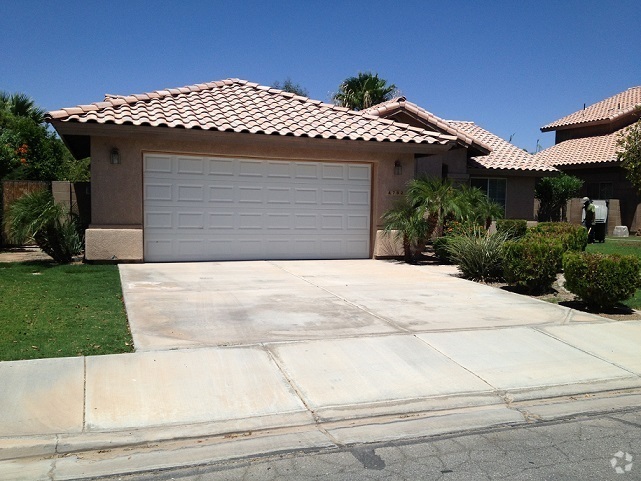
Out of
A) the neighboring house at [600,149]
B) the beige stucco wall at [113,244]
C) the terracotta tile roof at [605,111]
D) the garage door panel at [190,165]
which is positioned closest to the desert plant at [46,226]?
the beige stucco wall at [113,244]

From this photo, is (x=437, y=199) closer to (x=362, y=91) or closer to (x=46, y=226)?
(x=46, y=226)

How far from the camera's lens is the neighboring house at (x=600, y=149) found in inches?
1090

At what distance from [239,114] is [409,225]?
16.4 ft

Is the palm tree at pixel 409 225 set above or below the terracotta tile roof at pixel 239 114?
below

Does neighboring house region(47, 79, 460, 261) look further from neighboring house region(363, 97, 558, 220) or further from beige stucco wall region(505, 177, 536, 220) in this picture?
beige stucco wall region(505, 177, 536, 220)

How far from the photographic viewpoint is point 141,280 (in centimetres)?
1131

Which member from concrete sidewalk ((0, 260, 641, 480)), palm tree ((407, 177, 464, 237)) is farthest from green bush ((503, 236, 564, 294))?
palm tree ((407, 177, 464, 237))

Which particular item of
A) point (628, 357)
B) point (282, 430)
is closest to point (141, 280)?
point (282, 430)

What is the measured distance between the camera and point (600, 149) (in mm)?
29859

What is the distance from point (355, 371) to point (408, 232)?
345 inches

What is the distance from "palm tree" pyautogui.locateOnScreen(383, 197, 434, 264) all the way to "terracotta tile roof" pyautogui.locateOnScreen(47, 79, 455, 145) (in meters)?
1.68

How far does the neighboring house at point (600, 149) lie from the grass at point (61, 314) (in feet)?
72.4

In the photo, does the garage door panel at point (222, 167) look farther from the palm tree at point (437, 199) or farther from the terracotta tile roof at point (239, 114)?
the palm tree at point (437, 199)

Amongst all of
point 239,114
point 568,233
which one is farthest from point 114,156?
point 568,233
